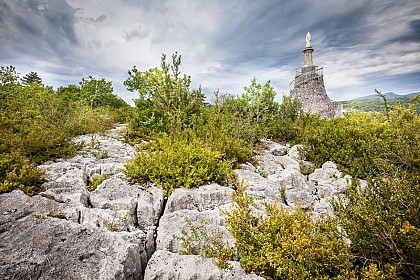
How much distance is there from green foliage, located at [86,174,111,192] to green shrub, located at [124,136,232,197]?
0.49m

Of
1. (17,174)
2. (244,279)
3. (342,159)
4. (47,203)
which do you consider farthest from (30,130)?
(342,159)

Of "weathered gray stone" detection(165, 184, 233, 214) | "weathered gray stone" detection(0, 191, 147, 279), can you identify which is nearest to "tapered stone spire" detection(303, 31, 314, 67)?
"weathered gray stone" detection(165, 184, 233, 214)

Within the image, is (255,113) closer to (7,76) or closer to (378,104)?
(378,104)

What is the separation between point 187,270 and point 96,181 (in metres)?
3.13

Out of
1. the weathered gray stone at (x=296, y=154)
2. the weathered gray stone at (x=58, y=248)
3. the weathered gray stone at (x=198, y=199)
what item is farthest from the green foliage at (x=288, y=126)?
the weathered gray stone at (x=58, y=248)

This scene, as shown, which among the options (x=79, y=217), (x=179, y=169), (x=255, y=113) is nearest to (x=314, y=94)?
(x=255, y=113)

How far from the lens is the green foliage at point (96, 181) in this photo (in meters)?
4.84

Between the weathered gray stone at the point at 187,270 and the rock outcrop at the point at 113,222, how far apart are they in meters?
0.01

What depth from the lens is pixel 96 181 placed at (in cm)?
492

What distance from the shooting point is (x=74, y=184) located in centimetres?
466

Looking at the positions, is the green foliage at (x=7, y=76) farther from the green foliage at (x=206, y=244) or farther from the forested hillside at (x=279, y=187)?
the green foliage at (x=206, y=244)

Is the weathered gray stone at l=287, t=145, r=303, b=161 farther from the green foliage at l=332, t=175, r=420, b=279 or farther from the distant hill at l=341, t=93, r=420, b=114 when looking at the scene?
the green foliage at l=332, t=175, r=420, b=279

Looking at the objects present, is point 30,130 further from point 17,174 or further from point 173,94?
point 173,94

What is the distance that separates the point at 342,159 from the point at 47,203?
8329mm
